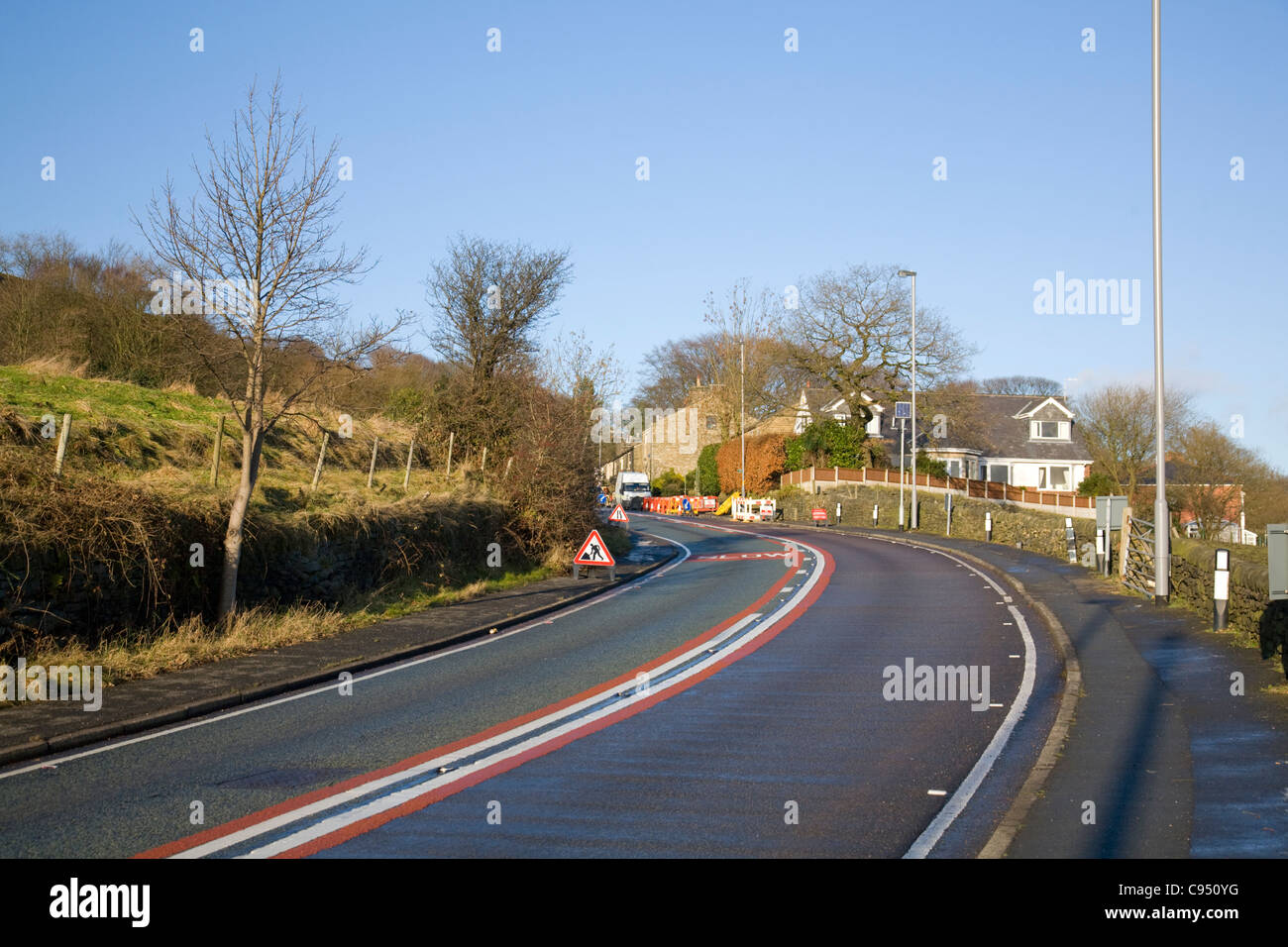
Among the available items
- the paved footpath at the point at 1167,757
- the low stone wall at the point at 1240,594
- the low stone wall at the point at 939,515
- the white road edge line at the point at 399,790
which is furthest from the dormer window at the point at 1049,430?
the white road edge line at the point at 399,790

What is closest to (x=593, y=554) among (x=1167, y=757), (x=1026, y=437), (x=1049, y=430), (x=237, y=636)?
(x=237, y=636)

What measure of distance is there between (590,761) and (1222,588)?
9883 mm

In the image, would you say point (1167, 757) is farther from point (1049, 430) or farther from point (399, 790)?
point (1049, 430)

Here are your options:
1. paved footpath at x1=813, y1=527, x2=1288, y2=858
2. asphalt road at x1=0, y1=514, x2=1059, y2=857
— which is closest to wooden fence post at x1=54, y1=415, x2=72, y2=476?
asphalt road at x1=0, y1=514, x2=1059, y2=857

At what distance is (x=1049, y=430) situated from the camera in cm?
7656

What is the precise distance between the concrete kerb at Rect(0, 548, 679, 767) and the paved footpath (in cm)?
748

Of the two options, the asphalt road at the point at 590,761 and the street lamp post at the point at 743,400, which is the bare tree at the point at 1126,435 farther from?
the asphalt road at the point at 590,761

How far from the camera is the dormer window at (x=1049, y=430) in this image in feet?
249

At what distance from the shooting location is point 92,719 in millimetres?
9672

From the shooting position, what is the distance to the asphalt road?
6480mm

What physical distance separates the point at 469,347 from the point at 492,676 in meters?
25.2

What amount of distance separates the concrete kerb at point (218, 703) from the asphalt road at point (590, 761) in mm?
229

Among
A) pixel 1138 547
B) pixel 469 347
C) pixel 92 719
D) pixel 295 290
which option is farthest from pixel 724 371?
pixel 92 719
